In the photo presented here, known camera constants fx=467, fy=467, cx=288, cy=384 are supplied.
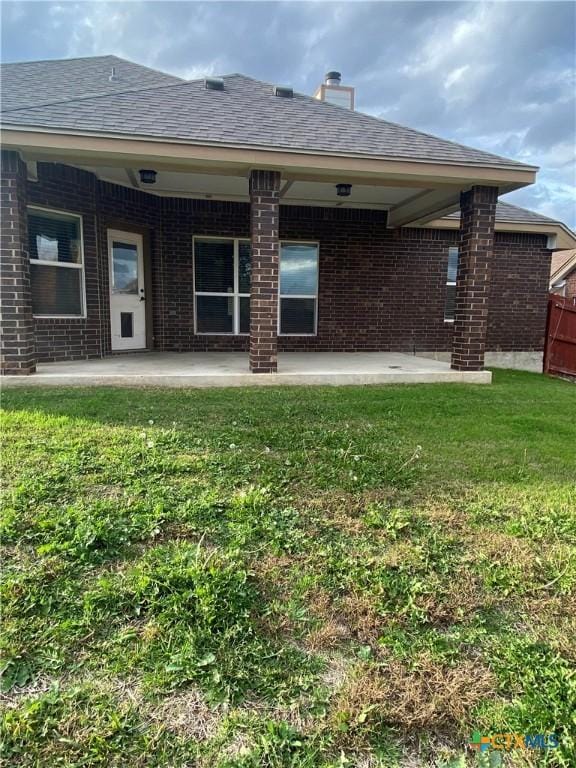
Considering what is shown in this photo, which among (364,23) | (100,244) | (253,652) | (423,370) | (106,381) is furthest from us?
(364,23)

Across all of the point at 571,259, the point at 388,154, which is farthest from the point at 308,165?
the point at 571,259

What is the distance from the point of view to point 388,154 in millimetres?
6309

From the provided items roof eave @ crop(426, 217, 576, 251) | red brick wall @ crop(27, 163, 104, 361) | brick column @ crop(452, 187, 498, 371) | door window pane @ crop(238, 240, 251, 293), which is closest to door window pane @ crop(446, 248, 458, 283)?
roof eave @ crop(426, 217, 576, 251)

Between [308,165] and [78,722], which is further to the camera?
[308,165]

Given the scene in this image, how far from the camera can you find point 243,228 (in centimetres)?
933

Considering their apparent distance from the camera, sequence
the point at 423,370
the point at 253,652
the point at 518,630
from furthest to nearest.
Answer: the point at 423,370 < the point at 518,630 < the point at 253,652

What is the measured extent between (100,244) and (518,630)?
8048 millimetres

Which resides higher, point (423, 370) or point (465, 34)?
point (465, 34)

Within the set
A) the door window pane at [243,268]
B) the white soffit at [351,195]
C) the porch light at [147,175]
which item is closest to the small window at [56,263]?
the porch light at [147,175]

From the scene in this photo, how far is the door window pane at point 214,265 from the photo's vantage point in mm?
9305

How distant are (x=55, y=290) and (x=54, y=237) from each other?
0.81m

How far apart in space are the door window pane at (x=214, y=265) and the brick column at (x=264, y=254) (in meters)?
3.26

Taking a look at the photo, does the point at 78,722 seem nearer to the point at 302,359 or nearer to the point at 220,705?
the point at 220,705

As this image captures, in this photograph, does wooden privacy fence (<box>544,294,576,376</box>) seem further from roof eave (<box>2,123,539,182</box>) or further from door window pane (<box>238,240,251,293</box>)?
door window pane (<box>238,240,251,293</box>)
